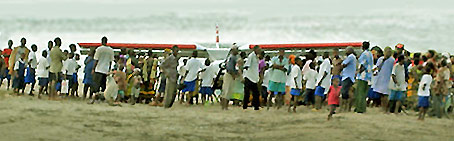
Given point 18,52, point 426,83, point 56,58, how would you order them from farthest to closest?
point 18,52
point 56,58
point 426,83

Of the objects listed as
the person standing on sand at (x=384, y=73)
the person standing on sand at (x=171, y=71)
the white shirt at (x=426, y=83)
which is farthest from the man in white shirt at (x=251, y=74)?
the white shirt at (x=426, y=83)

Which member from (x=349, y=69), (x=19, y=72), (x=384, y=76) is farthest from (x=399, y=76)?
(x=19, y=72)

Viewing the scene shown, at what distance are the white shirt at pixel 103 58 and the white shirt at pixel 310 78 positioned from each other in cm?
408

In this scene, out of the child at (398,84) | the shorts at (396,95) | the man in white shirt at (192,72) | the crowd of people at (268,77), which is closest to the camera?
the crowd of people at (268,77)

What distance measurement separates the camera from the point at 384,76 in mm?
14352

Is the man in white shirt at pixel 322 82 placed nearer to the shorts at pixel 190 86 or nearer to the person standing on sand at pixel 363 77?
the person standing on sand at pixel 363 77

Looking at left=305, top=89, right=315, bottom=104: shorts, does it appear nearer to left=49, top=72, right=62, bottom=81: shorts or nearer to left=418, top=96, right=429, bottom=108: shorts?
left=418, top=96, right=429, bottom=108: shorts

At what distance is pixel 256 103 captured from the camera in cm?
1533

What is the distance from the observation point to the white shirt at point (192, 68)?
54.9ft

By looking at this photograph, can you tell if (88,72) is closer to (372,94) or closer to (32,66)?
(32,66)

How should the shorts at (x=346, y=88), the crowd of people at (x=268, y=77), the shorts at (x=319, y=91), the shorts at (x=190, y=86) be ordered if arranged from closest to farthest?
the shorts at (x=346, y=88) → the crowd of people at (x=268, y=77) → the shorts at (x=319, y=91) → the shorts at (x=190, y=86)

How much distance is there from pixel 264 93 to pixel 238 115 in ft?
11.6

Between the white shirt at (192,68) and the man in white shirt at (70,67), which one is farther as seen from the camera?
the man in white shirt at (70,67)

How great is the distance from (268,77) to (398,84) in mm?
3603
